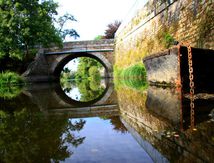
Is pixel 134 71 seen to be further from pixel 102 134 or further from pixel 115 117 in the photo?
pixel 102 134

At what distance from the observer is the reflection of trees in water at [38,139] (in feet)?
8.57

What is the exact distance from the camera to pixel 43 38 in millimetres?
21875

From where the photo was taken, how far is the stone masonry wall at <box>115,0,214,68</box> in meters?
→ 8.78

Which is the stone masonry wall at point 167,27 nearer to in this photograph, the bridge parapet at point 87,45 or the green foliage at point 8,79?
the bridge parapet at point 87,45

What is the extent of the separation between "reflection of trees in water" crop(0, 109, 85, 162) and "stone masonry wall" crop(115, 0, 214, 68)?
17.6 ft

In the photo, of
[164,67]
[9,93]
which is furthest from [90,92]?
[164,67]

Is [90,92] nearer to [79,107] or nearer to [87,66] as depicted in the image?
[79,107]

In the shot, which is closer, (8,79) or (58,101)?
(58,101)

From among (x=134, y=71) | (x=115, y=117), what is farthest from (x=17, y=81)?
(x=115, y=117)

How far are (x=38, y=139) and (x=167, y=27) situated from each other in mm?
10741

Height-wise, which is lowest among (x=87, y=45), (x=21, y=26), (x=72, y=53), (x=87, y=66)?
(x=87, y=66)

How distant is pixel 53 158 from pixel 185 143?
3.59ft

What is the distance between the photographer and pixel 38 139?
10.6 feet

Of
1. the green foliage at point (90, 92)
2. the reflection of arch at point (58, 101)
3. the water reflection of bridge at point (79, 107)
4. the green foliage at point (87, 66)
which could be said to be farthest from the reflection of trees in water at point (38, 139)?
the green foliage at point (87, 66)
